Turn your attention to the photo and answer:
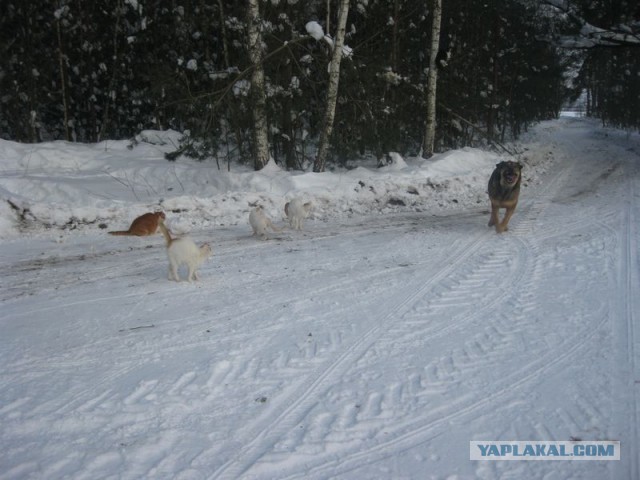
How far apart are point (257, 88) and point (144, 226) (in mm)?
5948

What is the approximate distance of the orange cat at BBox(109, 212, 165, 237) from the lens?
26.9ft

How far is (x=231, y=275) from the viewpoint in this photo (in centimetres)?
630

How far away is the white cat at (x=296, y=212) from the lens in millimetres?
8656

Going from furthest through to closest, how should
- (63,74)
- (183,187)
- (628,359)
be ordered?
(63,74) < (183,187) < (628,359)

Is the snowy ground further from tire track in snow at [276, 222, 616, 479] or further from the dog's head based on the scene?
the dog's head

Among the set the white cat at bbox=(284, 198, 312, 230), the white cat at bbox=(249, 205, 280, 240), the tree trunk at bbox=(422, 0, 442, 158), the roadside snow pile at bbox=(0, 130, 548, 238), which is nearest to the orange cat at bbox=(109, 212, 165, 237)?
the roadside snow pile at bbox=(0, 130, 548, 238)

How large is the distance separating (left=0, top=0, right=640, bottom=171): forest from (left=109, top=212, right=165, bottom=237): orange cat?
5081 mm

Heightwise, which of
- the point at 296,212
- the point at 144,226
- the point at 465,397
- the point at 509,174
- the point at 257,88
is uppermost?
the point at 257,88

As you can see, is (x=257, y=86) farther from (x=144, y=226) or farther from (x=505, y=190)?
(x=505, y=190)

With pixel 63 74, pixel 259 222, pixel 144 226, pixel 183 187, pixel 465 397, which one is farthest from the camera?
pixel 63 74

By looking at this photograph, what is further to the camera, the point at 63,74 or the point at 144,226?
the point at 63,74

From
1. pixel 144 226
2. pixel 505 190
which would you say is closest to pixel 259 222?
pixel 144 226

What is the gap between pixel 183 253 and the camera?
589cm

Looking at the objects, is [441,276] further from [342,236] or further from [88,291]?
[88,291]
